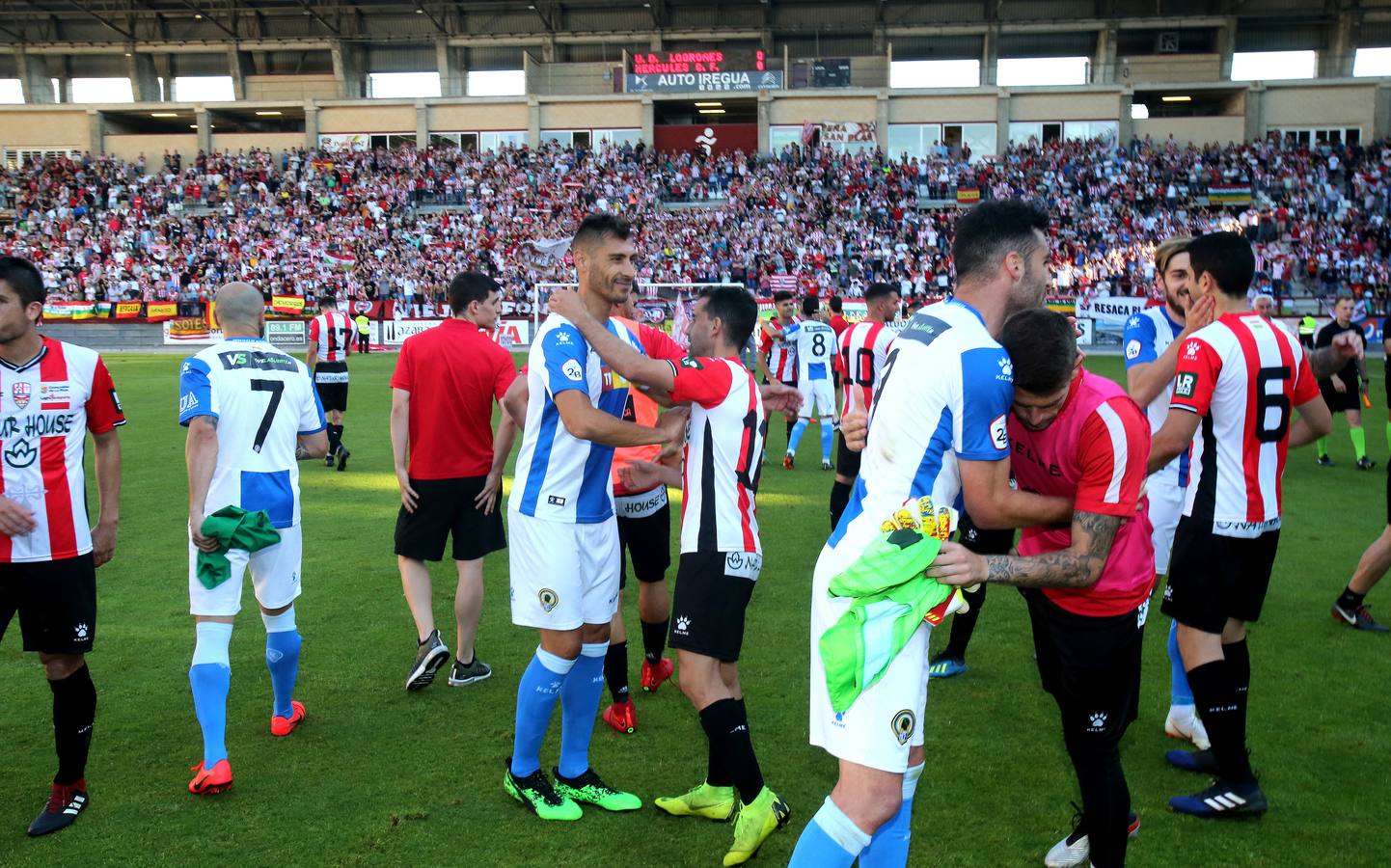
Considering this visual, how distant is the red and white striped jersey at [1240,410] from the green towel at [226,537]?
13.5ft

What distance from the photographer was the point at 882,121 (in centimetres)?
4538

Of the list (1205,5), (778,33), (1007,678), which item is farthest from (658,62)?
(1007,678)

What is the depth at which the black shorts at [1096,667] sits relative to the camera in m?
3.42

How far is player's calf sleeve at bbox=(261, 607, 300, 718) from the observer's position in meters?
5.04

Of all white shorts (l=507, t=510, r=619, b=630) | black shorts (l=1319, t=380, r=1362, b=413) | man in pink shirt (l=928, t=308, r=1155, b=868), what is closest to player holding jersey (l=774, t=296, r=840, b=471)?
black shorts (l=1319, t=380, r=1362, b=413)

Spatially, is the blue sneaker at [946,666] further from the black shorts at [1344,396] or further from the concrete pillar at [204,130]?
the concrete pillar at [204,130]

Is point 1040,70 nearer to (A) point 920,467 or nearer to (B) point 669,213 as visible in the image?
(B) point 669,213

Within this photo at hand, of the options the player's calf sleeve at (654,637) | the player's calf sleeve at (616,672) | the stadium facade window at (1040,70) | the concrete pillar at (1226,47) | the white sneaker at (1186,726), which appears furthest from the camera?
the stadium facade window at (1040,70)

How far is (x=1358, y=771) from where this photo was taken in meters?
4.75

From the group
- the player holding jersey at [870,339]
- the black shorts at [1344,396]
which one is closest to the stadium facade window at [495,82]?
the black shorts at [1344,396]

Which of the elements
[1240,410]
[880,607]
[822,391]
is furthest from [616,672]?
[822,391]

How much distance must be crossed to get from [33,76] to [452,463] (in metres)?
57.1

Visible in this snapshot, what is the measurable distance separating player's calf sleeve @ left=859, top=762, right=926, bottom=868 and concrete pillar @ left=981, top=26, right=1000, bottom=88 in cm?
4763

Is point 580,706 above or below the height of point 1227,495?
below
